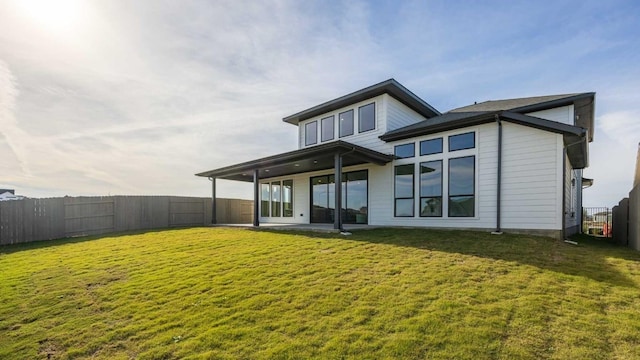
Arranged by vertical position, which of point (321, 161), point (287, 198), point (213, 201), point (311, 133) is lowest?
point (213, 201)

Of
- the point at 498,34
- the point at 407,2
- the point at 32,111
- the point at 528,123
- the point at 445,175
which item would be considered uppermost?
the point at 407,2

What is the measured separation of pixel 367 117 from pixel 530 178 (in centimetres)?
638

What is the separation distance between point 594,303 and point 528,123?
6.29 metres

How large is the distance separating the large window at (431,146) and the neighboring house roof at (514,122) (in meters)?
0.32

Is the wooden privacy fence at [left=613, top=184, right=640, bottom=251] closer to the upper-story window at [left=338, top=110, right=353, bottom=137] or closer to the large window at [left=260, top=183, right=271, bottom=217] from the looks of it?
the upper-story window at [left=338, top=110, right=353, bottom=137]

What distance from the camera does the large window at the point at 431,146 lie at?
419 inches

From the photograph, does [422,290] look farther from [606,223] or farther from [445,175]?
[606,223]

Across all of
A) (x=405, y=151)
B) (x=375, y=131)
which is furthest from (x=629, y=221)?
(x=375, y=131)

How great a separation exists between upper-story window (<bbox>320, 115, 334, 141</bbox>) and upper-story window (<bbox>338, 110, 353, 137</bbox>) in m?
0.57

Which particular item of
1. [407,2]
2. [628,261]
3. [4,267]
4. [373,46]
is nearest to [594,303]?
[628,261]

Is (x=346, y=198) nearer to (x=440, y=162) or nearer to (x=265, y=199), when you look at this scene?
(x=440, y=162)

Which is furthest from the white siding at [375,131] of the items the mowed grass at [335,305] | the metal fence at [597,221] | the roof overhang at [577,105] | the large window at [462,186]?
the metal fence at [597,221]

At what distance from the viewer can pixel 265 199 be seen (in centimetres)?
1866

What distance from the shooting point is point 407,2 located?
8773 millimetres
